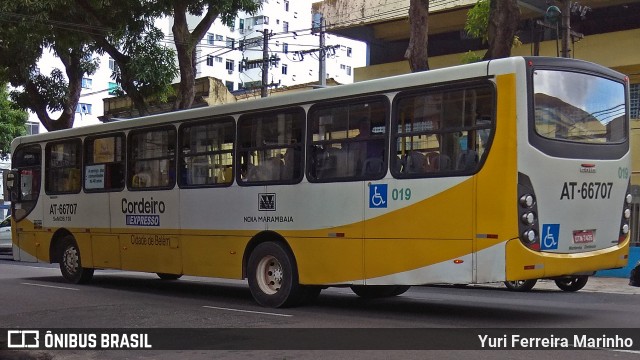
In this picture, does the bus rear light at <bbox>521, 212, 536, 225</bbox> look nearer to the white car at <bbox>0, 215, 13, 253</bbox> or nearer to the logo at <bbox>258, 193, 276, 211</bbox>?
the logo at <bbox>258, 193, 276, 211</bbox>

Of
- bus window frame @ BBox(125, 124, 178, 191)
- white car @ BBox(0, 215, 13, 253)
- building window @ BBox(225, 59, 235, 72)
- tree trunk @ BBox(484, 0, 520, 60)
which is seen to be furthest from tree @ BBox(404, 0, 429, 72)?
building window @ BBox(225, 59, 235, 72)

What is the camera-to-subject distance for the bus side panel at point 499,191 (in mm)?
8094

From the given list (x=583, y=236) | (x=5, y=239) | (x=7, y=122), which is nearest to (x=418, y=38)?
(x=583, y=236)

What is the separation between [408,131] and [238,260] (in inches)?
144

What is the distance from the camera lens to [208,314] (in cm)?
1010

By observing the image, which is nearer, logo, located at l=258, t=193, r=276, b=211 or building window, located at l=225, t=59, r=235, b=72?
logo, located at l=258, t=193, r=276, b=211

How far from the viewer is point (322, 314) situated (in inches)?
394

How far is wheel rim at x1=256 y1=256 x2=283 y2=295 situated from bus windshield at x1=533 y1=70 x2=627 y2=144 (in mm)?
4412

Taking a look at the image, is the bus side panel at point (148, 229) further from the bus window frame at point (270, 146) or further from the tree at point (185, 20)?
the tree at point (185, 20)

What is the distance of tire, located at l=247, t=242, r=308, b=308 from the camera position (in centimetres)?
1040

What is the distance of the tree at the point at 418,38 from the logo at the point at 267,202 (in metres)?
5.58

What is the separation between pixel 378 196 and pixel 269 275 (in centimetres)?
242

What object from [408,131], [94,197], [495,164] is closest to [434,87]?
[408,131]

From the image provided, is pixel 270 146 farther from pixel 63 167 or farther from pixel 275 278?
pixel 63 167
